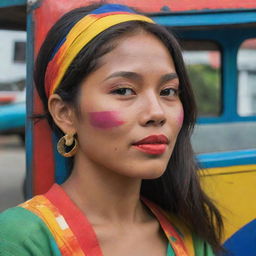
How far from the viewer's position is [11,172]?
7.45 metres

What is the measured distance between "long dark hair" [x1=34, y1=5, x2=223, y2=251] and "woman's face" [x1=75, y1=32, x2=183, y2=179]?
0.11 ft

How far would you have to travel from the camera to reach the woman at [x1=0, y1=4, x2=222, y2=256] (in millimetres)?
1456

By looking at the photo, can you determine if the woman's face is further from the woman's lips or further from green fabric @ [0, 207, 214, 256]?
green fabric @ [0, 207, 214, 256]

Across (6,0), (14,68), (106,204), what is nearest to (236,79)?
(6,0)

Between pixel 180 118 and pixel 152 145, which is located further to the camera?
pixel 180 118

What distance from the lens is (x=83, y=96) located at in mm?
1512

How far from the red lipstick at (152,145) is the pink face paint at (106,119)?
80 millimetres

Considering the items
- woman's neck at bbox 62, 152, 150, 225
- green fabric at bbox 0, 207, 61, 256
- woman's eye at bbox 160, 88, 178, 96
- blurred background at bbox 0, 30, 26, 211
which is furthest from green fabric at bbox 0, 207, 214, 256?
blurred background at bbox 0, 30, 26, 211

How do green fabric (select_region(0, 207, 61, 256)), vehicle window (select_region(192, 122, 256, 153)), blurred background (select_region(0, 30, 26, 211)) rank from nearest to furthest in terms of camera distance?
1. green fabric (select_region(0, 207, 61, 256))
2. vehicle window (select_region(192, 122, 256, 153))
3. blurred background (select_region(0, 30, 26, 211))

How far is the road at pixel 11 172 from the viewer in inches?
220

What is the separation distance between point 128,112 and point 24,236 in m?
0.44

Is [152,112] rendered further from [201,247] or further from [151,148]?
[201,247]

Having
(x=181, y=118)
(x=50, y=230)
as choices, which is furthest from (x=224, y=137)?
(x=50, y=230)

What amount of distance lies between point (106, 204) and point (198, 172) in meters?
0.42
